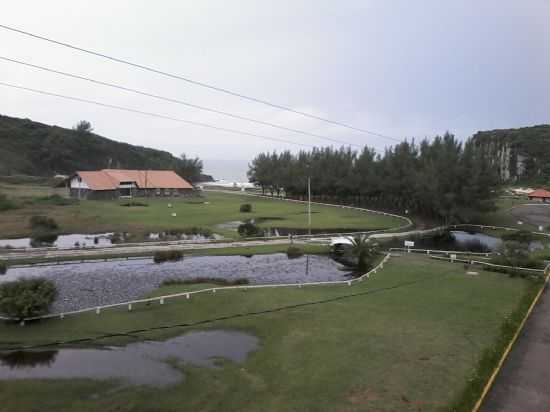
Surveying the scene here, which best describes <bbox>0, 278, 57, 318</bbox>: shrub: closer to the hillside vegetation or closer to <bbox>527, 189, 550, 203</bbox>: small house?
<bbox>527, 189, 550, 203</bbox>: small house

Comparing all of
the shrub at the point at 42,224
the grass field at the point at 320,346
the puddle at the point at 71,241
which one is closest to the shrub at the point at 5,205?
the shrub at the point at 42,224

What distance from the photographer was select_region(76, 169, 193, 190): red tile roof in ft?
316

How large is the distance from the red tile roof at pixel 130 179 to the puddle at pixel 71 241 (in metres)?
44.5

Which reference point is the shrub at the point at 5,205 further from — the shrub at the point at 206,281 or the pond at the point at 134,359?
the pond at the point at 134,359

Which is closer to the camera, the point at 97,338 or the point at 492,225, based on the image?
the point at 97,338

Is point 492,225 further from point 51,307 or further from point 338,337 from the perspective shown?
point 51,307

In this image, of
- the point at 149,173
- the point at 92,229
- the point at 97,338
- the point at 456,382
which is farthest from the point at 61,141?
the point at 456,382

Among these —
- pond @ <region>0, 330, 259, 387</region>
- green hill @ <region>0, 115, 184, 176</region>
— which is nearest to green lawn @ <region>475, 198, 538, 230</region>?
pond @ <region>0, 330, 259, 387</region>

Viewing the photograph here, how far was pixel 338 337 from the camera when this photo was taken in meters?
20.2

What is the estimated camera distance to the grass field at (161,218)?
5688cm

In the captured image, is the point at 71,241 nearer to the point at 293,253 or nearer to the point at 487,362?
the point at 293,253

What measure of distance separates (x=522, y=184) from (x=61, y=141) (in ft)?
601

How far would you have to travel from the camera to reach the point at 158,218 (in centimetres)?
6706

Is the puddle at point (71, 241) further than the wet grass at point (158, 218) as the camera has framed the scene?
No
